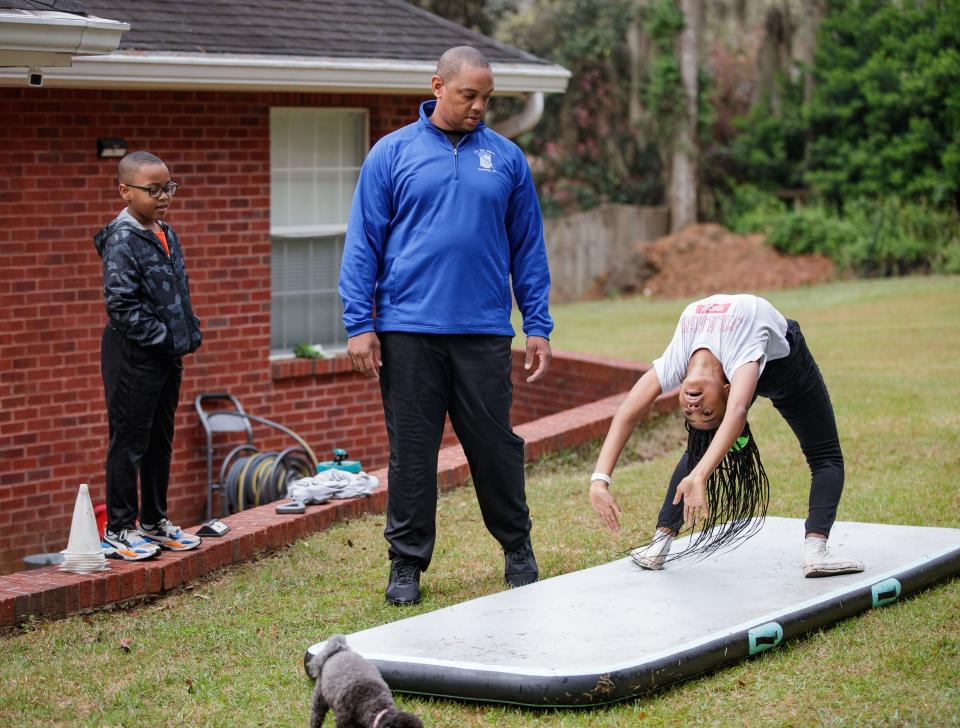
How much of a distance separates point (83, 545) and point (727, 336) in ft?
9.38

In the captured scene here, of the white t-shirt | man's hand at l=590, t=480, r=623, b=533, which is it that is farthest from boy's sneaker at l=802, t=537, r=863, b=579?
man's hand at l=590, t=480, r=623, b=533

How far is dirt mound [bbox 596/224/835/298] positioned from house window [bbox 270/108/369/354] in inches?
477

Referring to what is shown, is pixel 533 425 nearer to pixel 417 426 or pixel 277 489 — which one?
pixel 277 489

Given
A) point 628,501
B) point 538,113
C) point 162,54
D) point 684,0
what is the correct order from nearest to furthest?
point 628,501, point 162,54, point 538,113, point 684,0

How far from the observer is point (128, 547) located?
5742 mm

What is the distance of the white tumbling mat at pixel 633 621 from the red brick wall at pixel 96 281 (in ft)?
13.7

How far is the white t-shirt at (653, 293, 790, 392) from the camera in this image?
4.71 metres

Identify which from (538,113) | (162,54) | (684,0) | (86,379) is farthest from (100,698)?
(684,0)

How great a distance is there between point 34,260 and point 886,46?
62.7 ft

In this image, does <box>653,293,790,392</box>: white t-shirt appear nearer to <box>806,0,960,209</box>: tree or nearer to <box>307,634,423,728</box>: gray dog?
<box>307,634,423,728</box>: gray dog

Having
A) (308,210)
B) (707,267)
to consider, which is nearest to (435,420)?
(308,210)

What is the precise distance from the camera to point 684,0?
2320 cm

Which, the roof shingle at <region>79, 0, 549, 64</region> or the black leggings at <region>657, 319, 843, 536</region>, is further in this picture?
the roof shingle at <region>79, 0, 549, 64</region>

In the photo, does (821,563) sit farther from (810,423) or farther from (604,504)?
(604,504)
